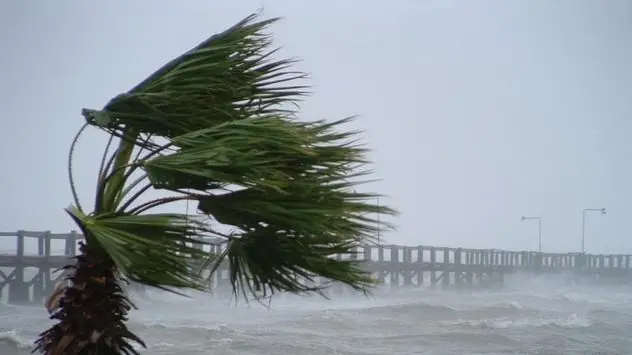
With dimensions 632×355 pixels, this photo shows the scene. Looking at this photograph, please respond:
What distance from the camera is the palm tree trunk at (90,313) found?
2.81m

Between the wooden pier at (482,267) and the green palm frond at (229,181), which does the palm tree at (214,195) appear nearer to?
the green palm frond at (229,181)

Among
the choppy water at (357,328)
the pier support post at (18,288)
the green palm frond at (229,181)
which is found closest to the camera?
the green palm frond at (229,181)

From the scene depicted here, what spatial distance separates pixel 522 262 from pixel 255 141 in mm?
20118

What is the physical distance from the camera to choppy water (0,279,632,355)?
8.65 meters

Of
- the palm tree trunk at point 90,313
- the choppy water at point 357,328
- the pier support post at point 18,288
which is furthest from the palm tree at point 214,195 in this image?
the pier support post at point 18,288

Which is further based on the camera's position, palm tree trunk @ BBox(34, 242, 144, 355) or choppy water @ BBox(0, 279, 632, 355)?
choppy water @ BBox(0, 279, 632, 355)

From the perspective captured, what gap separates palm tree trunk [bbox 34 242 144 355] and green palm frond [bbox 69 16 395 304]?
0.31 ft

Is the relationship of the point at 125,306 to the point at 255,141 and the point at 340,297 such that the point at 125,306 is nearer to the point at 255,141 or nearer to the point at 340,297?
the point at 255,141

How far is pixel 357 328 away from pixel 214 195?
8.57 m

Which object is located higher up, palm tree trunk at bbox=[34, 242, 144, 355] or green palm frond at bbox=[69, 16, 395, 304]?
green palm frond at bbox=[69, 16, 395, 304]

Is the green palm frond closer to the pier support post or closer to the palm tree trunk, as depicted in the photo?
the palm tree trunk

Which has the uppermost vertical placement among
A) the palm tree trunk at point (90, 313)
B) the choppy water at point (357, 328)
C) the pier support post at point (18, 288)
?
the palm tree trunk at point (90, 313)

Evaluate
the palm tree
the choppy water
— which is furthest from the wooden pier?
the palm tree

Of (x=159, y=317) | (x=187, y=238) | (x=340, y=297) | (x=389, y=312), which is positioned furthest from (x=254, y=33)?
(x=340, y=297)
